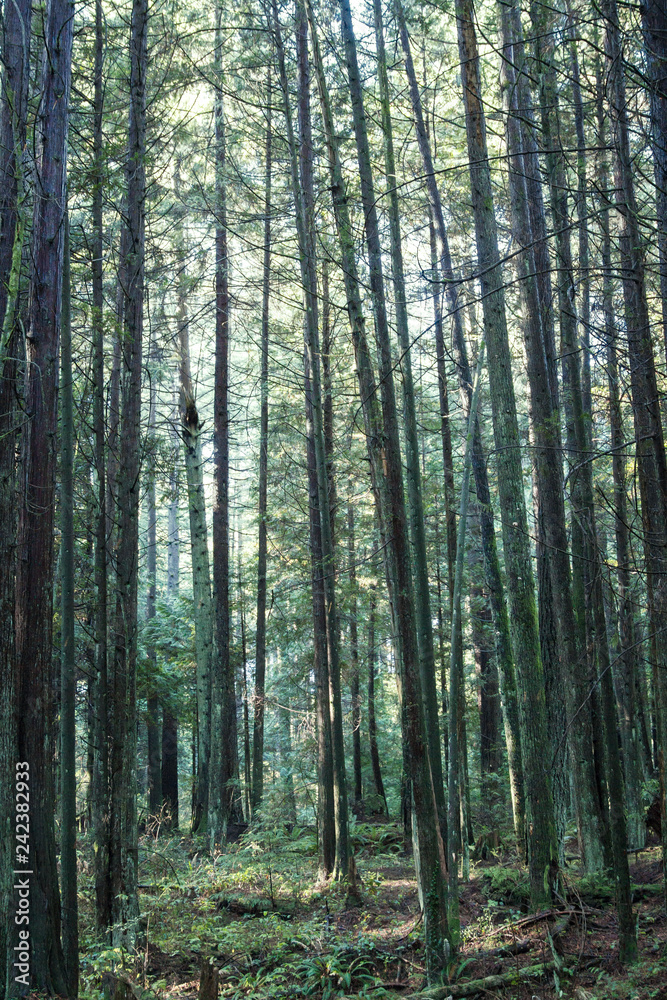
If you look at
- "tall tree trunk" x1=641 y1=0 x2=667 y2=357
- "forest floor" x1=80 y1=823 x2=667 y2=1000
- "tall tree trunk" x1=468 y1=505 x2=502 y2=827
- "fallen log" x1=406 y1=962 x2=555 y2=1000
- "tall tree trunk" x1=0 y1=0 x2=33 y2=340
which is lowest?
"forest floor" x1=80 y1=823 x2=667 y2=1000

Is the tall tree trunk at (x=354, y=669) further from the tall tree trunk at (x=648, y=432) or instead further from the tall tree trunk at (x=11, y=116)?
the tall tree trunk at (x=648, y=432)

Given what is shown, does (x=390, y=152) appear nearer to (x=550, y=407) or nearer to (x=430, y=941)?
(x=550, y=407)

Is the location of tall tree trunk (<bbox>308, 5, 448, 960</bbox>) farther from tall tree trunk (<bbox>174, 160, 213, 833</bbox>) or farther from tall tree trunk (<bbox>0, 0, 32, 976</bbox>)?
tall tree trunk (<bbox>174, 160, 213, 833</bbox>)

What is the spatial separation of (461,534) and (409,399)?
5.51 feet

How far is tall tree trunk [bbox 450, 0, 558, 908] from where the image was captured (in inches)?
273

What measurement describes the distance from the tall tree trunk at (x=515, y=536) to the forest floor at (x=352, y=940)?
63 centimetres

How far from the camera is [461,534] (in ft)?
23.5

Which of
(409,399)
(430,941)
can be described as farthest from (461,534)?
(430,941)

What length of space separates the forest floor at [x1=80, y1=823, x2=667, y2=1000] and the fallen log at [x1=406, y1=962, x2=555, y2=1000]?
0.01m

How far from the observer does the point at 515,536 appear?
24.2 ft

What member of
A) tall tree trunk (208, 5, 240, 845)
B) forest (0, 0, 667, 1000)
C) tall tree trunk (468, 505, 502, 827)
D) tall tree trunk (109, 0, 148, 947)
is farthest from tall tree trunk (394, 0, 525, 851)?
tall tree trunk (208, 5, 240, 845)

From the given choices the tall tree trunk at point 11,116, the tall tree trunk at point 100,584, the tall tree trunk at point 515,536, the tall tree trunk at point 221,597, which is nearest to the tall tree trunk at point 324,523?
the tall tree trunk at point 515,536

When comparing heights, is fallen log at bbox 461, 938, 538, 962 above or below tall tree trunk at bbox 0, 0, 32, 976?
below

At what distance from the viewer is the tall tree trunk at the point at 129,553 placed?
650 cm
